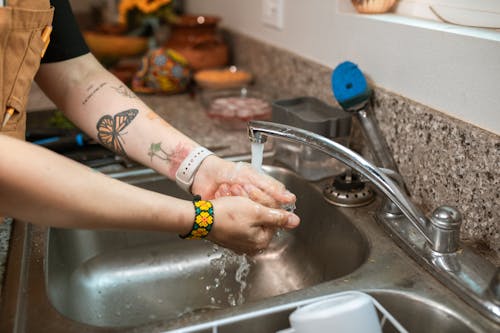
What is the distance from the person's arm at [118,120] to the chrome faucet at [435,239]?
0.13 m

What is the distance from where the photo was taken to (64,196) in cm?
50

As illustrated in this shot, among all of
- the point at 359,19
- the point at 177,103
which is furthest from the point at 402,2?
the point at 177,103

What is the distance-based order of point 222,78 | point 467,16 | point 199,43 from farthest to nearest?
point 199,43
point 222,78
point 467,16

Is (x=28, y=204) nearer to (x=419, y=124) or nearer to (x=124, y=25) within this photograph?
(x=419, y=124)

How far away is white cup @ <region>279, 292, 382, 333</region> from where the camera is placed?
0.52 m

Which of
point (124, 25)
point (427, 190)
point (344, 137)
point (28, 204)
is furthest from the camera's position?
point (124, 25)

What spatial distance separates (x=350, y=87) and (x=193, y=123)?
498 mm

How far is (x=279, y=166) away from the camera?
1.03 metres

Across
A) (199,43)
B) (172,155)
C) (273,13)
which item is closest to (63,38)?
(172,155)

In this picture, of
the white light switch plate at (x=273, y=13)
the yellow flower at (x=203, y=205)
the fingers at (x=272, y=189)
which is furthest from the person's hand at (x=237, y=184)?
the white light switch plate at (x=273, y=13)

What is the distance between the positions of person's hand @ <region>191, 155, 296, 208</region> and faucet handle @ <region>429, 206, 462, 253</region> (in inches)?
7.7

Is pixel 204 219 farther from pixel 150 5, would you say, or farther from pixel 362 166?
pixel 150 5

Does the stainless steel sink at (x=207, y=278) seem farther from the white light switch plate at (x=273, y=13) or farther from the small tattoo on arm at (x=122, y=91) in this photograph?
the white light switch plate at (x=273, y=13)

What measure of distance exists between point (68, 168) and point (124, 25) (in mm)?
1585
